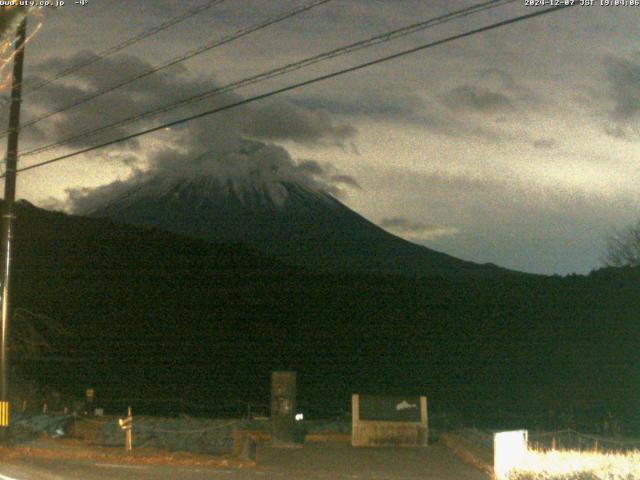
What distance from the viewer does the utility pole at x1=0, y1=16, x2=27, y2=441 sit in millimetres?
19422

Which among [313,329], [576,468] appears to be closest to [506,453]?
[576,468]

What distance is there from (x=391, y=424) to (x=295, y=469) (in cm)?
564

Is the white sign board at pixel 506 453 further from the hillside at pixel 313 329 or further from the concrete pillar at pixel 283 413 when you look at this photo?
the hillside at pixel 313 329

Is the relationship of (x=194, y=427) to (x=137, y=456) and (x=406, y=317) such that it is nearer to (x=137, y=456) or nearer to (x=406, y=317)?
(x=137, y=456)

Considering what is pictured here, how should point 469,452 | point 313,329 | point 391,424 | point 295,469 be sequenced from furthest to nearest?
1. point 313,329
2. point 391,424
3. point 469,452
4. point 295,469

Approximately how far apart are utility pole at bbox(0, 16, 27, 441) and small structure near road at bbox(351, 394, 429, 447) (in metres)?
8.48

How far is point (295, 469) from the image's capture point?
55.6ft

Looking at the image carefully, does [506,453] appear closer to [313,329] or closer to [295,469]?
[295,469]

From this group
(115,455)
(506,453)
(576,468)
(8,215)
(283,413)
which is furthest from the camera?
(283,413)

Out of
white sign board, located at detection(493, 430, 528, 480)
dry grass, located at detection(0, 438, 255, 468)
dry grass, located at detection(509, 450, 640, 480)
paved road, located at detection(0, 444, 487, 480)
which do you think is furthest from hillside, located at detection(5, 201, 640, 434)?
dry grass, located at detection(509, 450, 640, 480)

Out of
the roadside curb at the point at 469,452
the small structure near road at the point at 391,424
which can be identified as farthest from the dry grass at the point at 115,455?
the small structure near road at the point at 391,424

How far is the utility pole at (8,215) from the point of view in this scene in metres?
19.4

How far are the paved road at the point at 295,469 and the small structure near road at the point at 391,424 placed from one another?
167 centimetres

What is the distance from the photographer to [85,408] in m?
36.8
